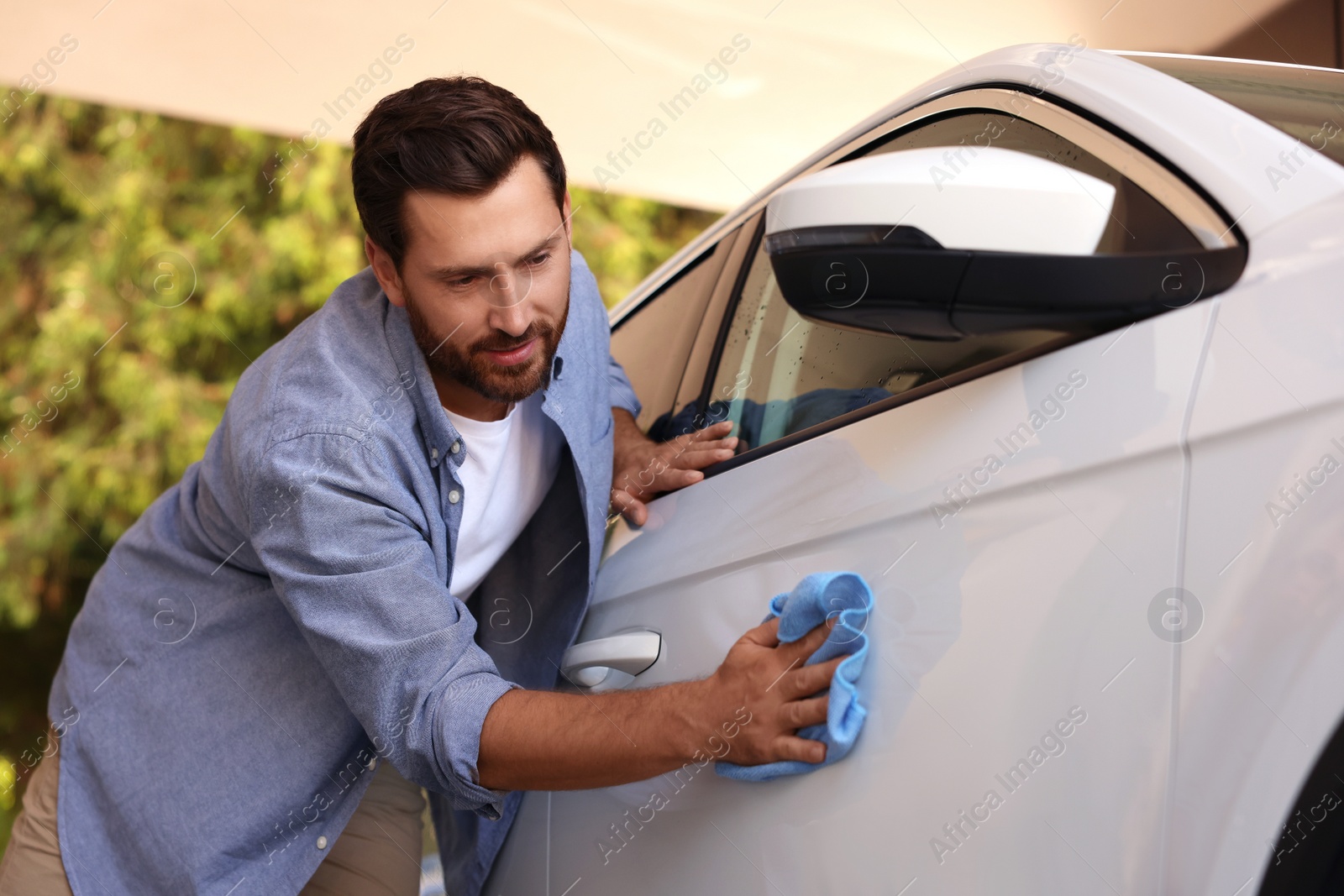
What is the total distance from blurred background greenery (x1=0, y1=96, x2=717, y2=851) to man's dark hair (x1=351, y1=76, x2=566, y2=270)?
3.30 m

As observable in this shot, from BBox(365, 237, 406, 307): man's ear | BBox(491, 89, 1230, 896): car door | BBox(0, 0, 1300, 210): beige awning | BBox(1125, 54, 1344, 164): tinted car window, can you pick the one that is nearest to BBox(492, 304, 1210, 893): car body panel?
BBox(491, 89, 1230, 896): car door

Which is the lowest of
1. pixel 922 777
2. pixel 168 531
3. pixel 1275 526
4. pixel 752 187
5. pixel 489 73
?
pixel 752 187

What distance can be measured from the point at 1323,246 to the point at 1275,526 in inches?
8.1

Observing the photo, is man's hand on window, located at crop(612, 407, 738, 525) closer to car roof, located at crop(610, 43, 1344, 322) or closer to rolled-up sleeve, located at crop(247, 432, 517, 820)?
rolled-up sleeve, located at crop(247, 432, 517, 820)

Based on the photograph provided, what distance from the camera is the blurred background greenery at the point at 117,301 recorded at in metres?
4.46

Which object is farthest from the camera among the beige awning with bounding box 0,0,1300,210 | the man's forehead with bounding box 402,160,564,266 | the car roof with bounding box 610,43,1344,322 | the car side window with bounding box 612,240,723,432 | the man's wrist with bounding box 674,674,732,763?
the beige awning with bounding box 0,0,1300,210

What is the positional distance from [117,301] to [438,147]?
380cm

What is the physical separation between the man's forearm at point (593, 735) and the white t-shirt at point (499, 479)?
1.07ft

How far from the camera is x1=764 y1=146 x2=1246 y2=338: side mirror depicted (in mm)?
833

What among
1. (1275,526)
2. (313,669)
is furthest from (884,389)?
(313,669)

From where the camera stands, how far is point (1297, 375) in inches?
28.5

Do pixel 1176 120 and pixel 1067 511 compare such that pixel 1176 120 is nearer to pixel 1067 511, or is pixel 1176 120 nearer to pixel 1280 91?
pixel 1280 91

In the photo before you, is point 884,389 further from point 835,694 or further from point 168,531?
point 168,531

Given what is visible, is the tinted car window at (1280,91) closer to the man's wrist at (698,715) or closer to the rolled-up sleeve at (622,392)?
the man's wrist at (698,715)
